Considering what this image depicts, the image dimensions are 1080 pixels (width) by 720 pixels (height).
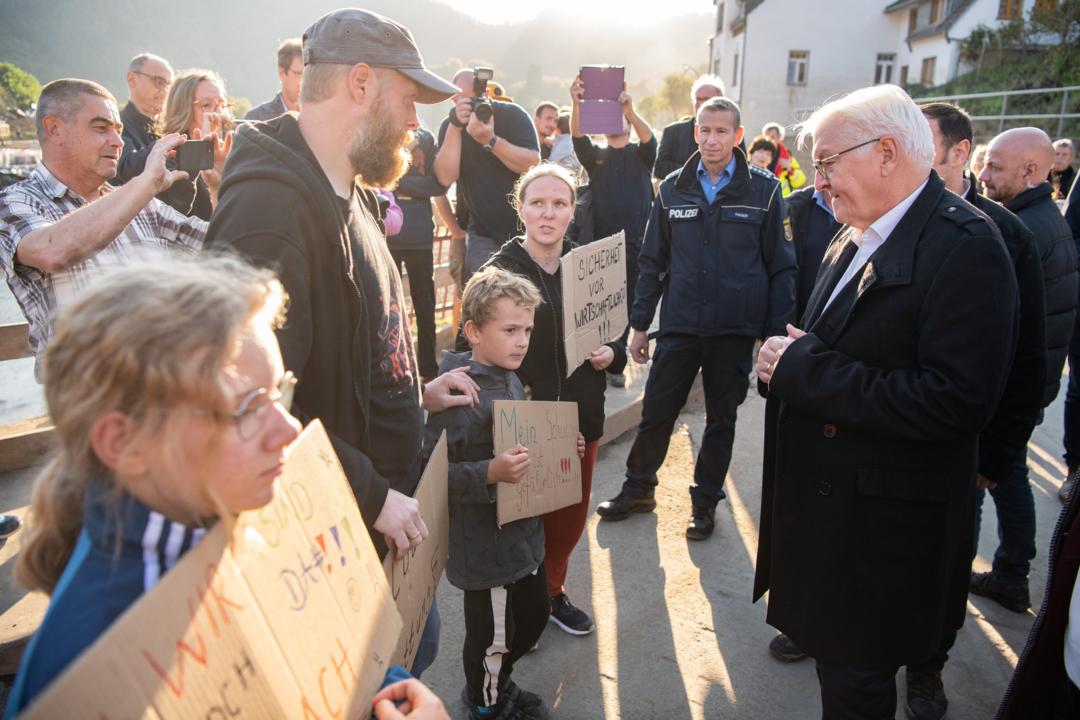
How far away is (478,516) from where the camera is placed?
8.15 feet

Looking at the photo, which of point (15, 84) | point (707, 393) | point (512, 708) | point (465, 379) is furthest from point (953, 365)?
point (15, 84)

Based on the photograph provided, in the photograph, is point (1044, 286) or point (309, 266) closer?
point (309, 266)

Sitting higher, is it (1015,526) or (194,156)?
(194,156)

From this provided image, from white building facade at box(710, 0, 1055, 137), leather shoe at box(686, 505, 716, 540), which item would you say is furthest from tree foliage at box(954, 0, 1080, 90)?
leather shoe at box(686, 505, 716, 540)

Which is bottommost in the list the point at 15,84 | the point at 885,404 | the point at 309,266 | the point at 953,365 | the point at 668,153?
the point at 885,404

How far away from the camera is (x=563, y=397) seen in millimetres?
3127

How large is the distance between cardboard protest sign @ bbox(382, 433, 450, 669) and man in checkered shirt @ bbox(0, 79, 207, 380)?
132 cm

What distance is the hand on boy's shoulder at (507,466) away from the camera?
234 centimetres

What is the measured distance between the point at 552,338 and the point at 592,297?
0.31m

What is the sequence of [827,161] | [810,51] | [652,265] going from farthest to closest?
[810,51] → [652,265] → [827,161]

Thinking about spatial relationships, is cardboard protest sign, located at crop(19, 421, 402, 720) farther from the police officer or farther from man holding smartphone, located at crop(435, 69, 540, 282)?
man holding smartphone, located at crop(435, 69, 540, 282)

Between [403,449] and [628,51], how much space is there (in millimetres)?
161255

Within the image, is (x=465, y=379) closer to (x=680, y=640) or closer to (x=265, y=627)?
(x=265, y=627)

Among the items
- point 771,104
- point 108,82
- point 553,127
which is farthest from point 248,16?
point 553,127
